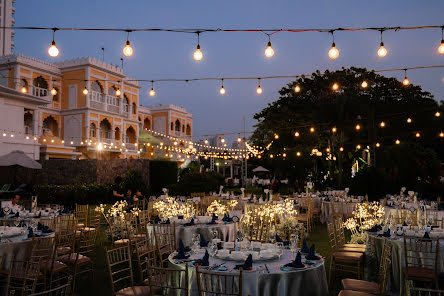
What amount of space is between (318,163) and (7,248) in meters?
23.6

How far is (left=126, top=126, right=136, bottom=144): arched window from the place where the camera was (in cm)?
3241

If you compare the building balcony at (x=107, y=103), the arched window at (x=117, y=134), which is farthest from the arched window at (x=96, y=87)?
the arched window at (x=117, y=134)

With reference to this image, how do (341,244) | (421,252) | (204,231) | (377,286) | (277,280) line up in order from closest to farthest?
(277,280) < (377,286) < (421,252) < (341,244) < (204,231)

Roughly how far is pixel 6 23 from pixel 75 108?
2512cm

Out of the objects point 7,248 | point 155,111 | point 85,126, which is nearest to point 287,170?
point 85,126

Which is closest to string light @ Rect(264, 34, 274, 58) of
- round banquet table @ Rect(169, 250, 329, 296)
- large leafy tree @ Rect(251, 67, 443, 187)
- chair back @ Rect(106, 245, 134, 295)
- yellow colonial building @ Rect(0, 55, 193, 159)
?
chair back @ Rect(106, 245, 134, 295)

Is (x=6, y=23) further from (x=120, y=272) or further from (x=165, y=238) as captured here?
(x=165, y=238)

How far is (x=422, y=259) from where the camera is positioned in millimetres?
5309

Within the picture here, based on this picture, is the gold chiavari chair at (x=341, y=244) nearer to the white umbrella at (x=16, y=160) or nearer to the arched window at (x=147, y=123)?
the white umbrella at (x=16, y=160)

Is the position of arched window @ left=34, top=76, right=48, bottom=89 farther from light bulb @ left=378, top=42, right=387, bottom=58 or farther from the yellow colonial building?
light bulb @ left=378, top=42, right=387, bottom=58

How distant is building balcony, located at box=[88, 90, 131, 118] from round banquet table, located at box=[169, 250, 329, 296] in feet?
82.7

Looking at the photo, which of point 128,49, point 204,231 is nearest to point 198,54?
point 128,49

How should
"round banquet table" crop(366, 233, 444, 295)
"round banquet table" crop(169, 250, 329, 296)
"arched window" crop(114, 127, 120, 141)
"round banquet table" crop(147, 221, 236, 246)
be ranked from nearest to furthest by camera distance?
1. "round banquet table" crop(169, 250, 329, 296)
2. "round banquet table" crop(366, 233, 444, 295)
3. "round banquet table" crop(147, 221, 236, 246)
4. "arched window" crop(114, 127, 120, 141)

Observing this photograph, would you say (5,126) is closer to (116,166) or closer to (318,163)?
(116,166)
